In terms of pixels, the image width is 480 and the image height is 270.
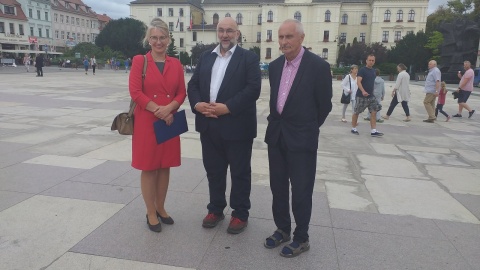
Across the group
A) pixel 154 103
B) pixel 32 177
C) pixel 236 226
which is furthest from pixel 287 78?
pixel 32 177

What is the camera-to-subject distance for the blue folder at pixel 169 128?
10.8 feet

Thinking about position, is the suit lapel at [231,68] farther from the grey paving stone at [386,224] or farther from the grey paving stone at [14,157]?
the grey paving stone at [14,157]

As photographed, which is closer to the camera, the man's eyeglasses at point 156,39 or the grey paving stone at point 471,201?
the man's eyeglasses at point 156,39

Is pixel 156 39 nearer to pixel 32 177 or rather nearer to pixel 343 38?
pixel 32 177

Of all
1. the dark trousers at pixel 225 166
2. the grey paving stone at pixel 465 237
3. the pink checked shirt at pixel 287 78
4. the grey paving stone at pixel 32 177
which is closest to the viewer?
the pink checked shirt at pixel 287 78

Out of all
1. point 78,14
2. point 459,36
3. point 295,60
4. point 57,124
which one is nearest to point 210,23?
point 78,14

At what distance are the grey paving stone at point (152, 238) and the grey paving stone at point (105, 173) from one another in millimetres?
1013

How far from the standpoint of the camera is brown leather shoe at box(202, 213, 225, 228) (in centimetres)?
357

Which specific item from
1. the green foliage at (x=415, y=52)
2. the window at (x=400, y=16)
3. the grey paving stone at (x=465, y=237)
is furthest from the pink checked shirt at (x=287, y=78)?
the window at (x=400, y=16)

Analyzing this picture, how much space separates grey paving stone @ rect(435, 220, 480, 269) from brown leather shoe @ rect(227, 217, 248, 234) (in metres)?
2.01

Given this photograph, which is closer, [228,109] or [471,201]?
[228,109]

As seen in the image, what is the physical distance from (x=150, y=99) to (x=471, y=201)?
4.10 meters

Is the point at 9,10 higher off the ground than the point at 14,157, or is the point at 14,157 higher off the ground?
the point at 9,10

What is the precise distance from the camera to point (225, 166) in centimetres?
358
